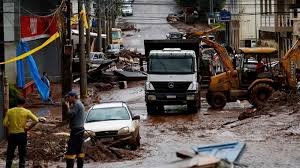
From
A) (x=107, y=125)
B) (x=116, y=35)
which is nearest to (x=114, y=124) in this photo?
(x=107, y=125)

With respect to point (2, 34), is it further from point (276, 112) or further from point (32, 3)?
point (276, 112)

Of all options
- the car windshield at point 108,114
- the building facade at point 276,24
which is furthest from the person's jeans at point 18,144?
the building facade at point 276,24

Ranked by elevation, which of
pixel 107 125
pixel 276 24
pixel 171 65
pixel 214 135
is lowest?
pixel 214 135

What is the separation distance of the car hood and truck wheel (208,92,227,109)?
13121mm

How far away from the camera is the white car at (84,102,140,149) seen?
18469 mm

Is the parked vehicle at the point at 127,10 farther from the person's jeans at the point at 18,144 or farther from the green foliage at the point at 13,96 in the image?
the person's jeans at the point at 18,144

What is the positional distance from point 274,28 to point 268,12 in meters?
4.29

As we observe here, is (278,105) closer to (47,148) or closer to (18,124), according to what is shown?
(47,148)

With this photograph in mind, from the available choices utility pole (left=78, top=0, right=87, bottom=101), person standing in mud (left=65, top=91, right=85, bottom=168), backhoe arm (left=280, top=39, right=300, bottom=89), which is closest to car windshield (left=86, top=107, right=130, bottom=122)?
person standing in mud (left=65, top=91, right=85, bottom=168)

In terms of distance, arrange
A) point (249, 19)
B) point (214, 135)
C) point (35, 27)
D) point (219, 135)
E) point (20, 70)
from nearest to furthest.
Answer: point (219, 135), point (214, 135), point (20, 70), point (35, 27), point (249, 19)

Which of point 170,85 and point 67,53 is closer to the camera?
point 67,53

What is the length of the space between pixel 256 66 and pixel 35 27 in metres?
13.5

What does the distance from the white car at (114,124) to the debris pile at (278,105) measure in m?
7.92

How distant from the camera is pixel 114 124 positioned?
18812mm
